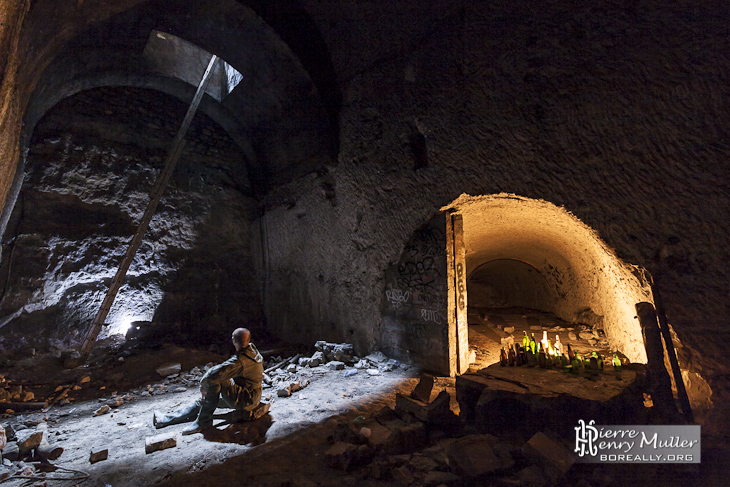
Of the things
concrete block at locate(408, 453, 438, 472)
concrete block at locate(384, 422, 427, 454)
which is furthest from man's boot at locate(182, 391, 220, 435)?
concrete block at locate(408, 453, 438, 472)

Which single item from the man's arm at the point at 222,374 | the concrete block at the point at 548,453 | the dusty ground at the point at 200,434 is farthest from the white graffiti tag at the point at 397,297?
the concrete block at the point at 548,453

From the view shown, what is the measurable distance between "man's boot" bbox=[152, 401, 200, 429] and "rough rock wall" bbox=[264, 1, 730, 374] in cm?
264

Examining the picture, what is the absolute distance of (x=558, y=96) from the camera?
3.33 metres

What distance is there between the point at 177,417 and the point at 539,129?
15.9ft

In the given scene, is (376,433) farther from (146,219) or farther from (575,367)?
(146,219)

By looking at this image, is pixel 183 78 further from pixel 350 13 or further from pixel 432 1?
pixel 432 1

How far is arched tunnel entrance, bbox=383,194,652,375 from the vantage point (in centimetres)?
400

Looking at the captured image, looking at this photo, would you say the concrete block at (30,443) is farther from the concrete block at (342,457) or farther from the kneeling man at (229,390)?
the concrete block at (342,457)

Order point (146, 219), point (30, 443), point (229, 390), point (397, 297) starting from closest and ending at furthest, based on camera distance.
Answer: point (30, 443) → point (229, 390) → point (397, 297) → point (146, 219)

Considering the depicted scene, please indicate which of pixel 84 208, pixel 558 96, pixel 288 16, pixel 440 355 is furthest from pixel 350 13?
pixel 84 208

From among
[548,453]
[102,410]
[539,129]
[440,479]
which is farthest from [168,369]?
[539,129]

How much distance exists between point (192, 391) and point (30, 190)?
4.28 meters

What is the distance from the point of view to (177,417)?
337 cm

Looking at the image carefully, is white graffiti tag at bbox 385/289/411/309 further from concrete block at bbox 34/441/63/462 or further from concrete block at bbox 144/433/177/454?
concrete block at bbox 34/441/63/462
